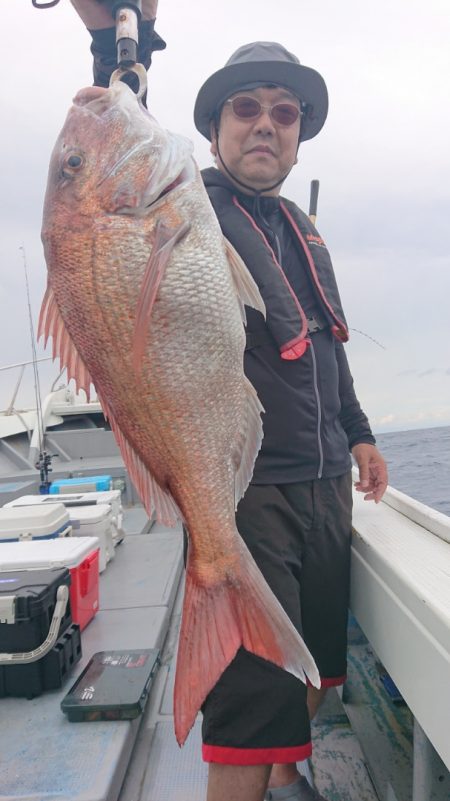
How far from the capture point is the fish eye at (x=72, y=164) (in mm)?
1562

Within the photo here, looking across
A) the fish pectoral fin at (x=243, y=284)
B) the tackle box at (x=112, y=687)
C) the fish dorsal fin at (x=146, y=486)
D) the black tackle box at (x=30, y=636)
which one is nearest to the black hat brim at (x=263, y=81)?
the fish pectoral fin at (x=243, y=284)

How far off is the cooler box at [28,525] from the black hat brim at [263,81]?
2539 millimetres

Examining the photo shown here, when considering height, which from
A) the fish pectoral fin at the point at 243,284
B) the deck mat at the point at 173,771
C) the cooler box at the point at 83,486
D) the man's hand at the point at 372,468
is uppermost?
the fish pectoral fin at the point at 243,284

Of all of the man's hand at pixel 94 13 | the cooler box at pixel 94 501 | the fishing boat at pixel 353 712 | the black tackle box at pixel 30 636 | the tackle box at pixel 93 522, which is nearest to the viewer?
the fishing boat at pixel 353 712

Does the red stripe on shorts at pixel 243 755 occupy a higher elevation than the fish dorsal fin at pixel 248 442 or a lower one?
lower

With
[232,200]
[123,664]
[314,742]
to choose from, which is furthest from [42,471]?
[232,200]

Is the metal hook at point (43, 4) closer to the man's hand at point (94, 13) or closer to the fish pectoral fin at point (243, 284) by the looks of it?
the man's hand at point (94, 13)

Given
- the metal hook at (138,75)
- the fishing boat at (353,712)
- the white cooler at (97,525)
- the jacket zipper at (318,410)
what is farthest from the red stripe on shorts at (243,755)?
the white cooler at (97,525)

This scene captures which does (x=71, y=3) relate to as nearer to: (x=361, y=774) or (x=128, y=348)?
(x=128, y=348)

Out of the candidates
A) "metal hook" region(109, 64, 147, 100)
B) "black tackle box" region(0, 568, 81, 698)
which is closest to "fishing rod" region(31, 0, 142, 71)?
"metal hook" region(109, 64, 147, 100)

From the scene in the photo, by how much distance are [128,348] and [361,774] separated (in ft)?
7.12

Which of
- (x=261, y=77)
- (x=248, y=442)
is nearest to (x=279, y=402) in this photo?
(x=248, y=442)

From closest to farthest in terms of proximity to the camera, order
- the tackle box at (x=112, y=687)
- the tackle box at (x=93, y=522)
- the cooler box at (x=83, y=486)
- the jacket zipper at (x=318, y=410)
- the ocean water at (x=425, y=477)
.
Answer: the jacket zipper at (x=318, y=410)
the tackle box at (x=112, y=687)
the tackle box at (x=93, y=522)
the cooler box at (x=83, y=486)
the ocean water at (x=425, y=477)

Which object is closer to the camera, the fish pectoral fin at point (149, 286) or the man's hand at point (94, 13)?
the fish pectoral fin at point (149, 286)
